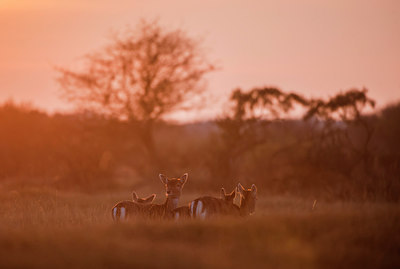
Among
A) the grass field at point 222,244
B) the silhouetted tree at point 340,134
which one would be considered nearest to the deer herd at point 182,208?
the grass field at point 222,244

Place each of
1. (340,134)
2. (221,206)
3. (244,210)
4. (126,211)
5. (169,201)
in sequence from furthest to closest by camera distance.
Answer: (340,134) < (169,201) < (244,210) < (221,206) < (126,211)

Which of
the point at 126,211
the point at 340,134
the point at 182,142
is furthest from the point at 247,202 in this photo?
the point at 182,142

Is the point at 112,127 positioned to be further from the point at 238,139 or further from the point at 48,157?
the point at 238,139

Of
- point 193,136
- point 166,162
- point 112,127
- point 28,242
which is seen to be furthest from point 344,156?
point 193,136

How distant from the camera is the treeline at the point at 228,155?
74.0 ft

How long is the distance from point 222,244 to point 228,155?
17761mm

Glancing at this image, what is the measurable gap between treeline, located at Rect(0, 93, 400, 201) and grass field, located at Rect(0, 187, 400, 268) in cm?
886

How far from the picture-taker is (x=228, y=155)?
26.1 meters

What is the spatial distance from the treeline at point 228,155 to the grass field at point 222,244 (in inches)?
349

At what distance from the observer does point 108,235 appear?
28.8 feet

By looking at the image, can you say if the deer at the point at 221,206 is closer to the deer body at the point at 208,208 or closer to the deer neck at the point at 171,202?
the deer body at the point at 208,208

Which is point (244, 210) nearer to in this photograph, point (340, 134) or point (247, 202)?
point (247, 202)

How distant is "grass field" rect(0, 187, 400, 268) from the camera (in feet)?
24.5

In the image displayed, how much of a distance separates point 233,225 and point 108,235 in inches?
82.0
